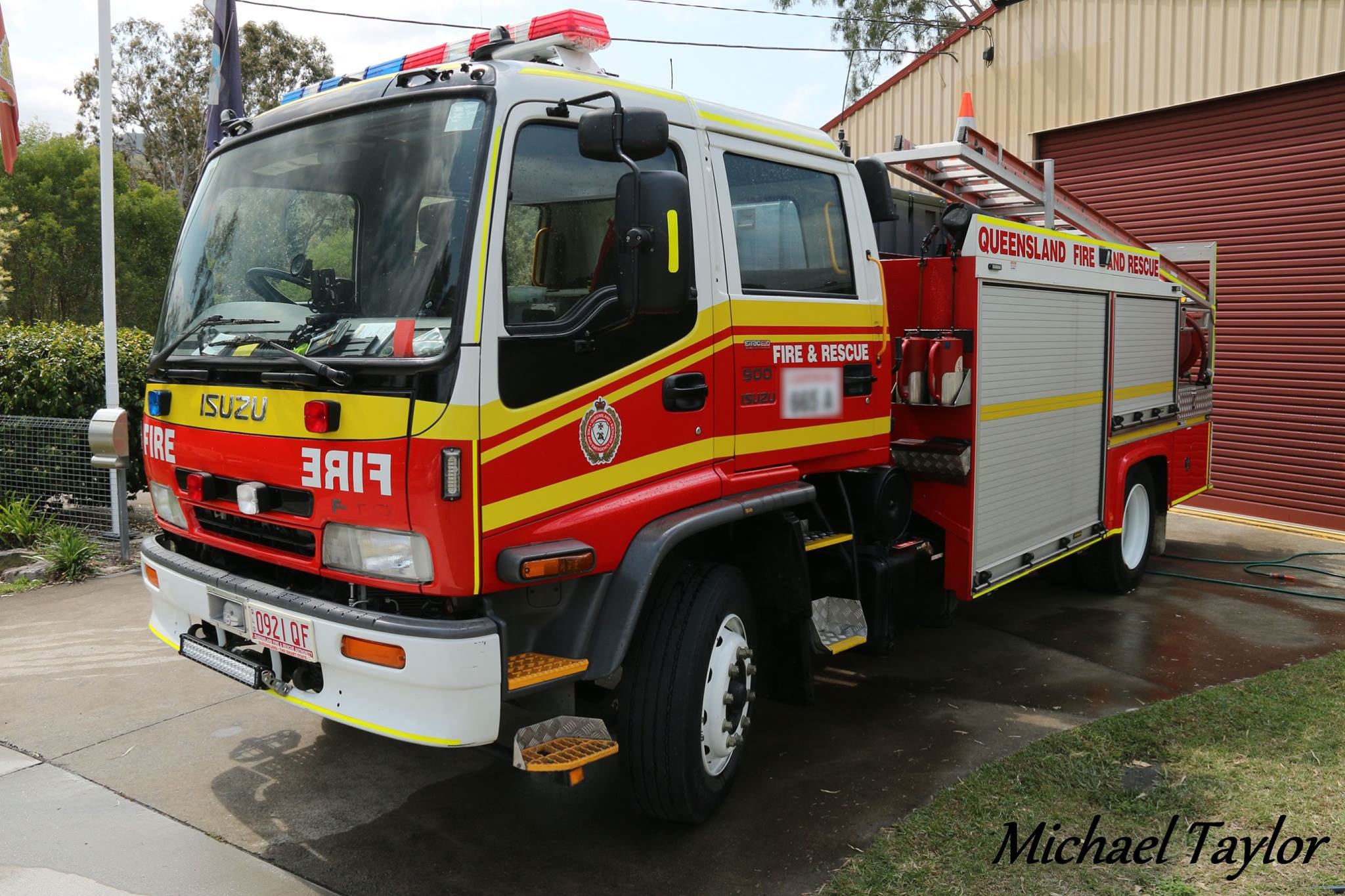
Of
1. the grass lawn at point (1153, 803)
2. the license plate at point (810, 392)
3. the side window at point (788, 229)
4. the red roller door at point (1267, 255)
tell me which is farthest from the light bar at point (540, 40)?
the red roller door at point (1267, 255)

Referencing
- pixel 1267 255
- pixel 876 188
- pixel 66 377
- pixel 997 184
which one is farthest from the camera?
pixel 1267 255

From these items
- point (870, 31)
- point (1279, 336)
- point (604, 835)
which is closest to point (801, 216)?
point (604, 835)

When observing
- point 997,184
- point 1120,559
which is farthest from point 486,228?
point 1120,559

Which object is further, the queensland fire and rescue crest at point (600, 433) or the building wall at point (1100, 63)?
the building wall at point (1100, 63)

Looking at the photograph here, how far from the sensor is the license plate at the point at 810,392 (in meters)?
4.12

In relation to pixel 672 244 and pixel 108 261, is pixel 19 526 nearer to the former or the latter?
pixel 108 261

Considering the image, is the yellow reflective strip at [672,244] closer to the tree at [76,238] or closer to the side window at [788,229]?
the side window at [788,229]

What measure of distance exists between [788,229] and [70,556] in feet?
19.7

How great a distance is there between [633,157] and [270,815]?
2.79m

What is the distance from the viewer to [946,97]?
12.0 meters

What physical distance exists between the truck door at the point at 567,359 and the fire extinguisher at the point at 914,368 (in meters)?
1.59

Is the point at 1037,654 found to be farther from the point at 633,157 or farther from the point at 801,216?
the point at 633,157

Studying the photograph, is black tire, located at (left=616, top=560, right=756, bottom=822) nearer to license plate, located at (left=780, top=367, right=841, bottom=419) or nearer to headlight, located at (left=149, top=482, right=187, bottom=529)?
license plate, located at (left=780, top=367, right=841, bottom=419)

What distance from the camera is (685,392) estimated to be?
362cm
